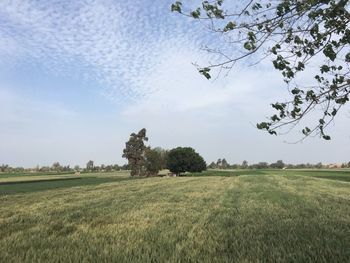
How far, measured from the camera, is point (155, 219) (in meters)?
17.9

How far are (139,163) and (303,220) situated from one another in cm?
12662

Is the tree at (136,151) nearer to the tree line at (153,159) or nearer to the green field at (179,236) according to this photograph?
the tree line at (153,159)

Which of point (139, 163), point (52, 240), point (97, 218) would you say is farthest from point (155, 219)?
point (139, 163)

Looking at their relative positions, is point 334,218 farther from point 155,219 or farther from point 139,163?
point 139,163

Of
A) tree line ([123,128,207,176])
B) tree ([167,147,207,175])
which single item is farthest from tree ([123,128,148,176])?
tree ([167,147,207,175])

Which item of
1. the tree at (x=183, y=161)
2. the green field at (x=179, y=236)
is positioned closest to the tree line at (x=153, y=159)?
the tree at (x=183, y=161)

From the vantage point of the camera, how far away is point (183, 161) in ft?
475

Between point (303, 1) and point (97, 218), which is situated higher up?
point (303, 1)

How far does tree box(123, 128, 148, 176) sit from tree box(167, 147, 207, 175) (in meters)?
8.69

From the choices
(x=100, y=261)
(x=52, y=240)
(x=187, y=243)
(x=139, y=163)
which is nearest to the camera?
(x=100, y=261)

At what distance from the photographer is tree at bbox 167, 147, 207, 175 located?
475 ft

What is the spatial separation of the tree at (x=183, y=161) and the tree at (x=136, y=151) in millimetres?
8688

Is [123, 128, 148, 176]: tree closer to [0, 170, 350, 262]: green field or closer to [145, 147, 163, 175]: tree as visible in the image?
[145, 147, 163, 175]: tree

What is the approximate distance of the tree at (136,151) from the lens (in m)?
142
